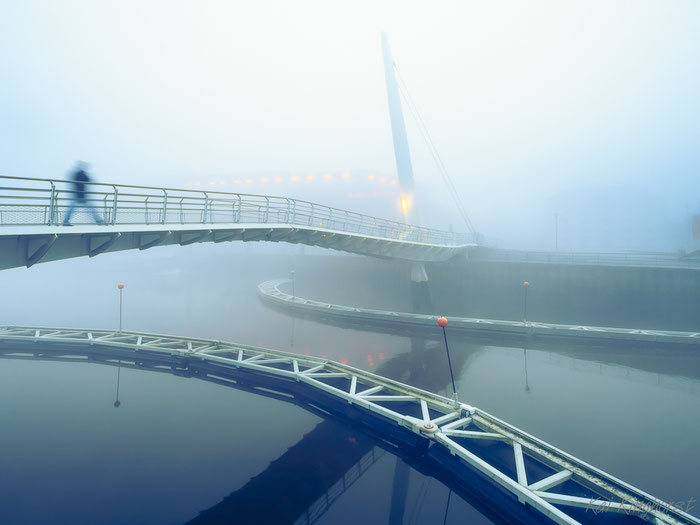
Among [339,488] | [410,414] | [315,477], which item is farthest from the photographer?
[410,414]

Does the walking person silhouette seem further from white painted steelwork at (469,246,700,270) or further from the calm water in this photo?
white painted steelwork at (469,246,700,270)

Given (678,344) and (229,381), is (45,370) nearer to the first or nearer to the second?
(229,381)

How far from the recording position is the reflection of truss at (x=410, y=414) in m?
6.11

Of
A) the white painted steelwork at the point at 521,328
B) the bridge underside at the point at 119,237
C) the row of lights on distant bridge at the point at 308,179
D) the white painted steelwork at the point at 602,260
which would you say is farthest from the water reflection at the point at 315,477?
the row of lights on distant bridge at the point at 308,179

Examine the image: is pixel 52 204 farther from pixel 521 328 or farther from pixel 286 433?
pixel 521 328

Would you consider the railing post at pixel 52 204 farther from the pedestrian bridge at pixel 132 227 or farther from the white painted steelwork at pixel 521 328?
the white painted steelwork at pixel 521 328

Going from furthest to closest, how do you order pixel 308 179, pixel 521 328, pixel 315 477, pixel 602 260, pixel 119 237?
pixel 308 179
pixel 602 260
pixel 521 328
pixel 119 237
pixel 315 477

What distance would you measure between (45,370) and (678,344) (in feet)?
102

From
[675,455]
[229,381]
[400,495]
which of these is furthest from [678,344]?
[229,381]

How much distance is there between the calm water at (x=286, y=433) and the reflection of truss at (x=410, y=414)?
93cm

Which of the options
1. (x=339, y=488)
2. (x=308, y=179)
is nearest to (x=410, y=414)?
(x=339, y=488)

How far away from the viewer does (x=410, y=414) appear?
9.89m

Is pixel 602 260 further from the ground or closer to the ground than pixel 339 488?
further from the ground

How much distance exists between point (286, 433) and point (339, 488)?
2.79 metres
